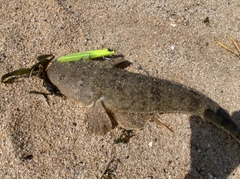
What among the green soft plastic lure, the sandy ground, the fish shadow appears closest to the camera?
the sandy ground

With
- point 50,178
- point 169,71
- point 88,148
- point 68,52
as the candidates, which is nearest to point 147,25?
point 169,71

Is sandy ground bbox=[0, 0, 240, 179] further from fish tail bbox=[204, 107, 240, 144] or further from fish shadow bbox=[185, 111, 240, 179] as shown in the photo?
fish tail bbox=[204, 107, 240, 144]

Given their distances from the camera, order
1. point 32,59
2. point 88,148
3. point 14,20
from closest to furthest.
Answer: point 88,148, point 32,59, point 14,20

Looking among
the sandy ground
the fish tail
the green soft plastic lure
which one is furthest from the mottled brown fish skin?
the sandy ground

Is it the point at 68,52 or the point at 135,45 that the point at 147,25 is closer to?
the point at 135,45

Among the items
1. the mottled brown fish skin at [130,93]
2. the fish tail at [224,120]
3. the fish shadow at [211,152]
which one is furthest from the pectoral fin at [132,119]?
the fish tail at [224,120]

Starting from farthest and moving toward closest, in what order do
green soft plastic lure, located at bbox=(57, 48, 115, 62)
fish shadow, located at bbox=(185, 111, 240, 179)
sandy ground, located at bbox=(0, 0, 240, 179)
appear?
green soft plastic lure, located at bbox=(57, 48, 115, 62) → fish shadow, located at bbox=(185, 111, 240, 179) → sandy ground, located at bbox=(0, 0, 240, 179)

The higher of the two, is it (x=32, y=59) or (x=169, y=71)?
(x=32, y=59)
